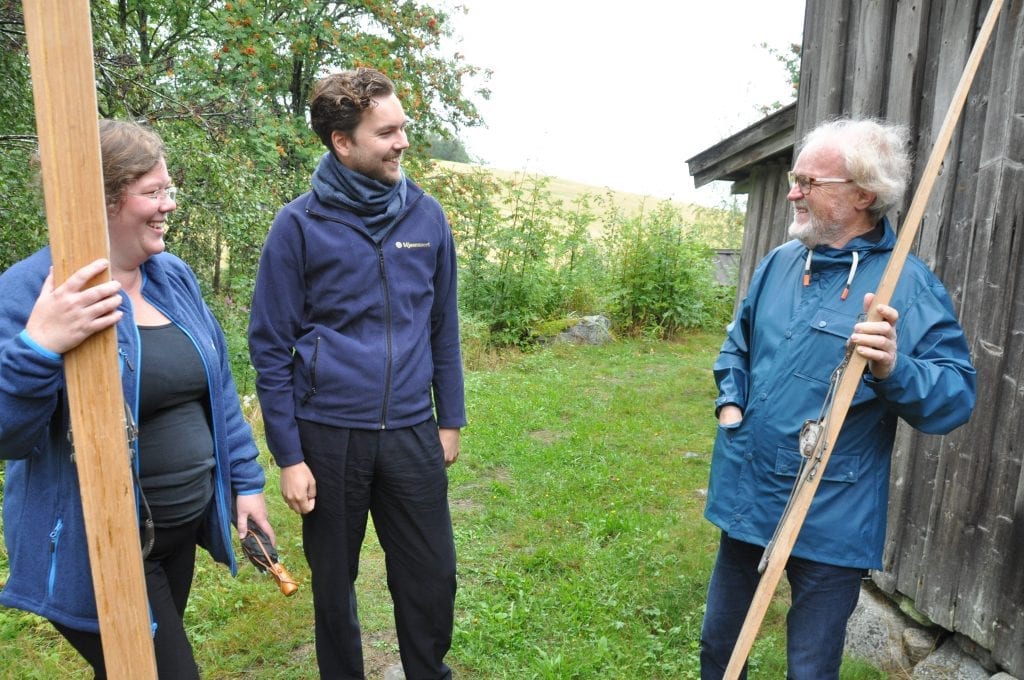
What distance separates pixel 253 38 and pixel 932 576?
11.4 metres

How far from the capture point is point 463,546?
14.3 feet

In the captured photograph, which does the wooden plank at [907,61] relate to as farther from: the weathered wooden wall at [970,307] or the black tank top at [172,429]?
the black tank top at [172,429]

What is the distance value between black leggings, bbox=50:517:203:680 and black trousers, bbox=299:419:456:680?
0.47 meters

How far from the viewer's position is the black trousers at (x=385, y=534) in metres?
2.38

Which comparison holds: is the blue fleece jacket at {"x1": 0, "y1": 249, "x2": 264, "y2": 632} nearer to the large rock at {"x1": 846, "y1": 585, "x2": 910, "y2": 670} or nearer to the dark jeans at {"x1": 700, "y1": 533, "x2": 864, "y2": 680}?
the dark jeans at {"x1": 700, "y1": 533, "x2": 864, "y2": 680}

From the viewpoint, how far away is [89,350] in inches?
50.0

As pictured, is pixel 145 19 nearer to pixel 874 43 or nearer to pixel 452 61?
pixel 452 61

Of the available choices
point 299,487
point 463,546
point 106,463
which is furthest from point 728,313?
point 106,463

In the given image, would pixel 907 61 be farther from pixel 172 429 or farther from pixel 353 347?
pixel 172 429

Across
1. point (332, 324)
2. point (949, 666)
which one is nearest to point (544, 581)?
point (949, 666)

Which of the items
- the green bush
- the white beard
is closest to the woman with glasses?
the white beard

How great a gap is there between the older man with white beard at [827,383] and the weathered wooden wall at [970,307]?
0.85 meters

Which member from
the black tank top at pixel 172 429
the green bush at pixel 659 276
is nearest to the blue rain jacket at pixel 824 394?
the black tank top at pixel 172 429

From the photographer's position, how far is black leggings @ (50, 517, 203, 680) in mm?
1797
